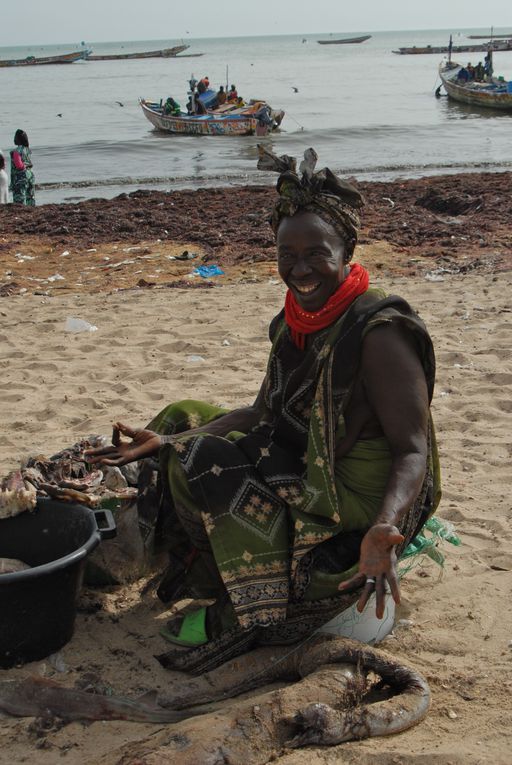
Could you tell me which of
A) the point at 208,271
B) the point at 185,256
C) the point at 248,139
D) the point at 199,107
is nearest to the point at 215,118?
the point at 248,139

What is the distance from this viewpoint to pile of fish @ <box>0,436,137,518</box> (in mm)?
2734

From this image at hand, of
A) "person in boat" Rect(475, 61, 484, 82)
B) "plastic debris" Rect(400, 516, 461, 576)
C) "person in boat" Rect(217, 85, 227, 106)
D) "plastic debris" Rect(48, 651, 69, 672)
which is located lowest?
"plastic debris" Rect(48, 651, 69, 672)

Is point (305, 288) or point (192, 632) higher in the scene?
point (305, 288)

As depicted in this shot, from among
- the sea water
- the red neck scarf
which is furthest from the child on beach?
the red neck scarf

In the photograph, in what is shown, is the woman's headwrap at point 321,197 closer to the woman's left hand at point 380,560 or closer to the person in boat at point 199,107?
the woman's left hand at point 380,560

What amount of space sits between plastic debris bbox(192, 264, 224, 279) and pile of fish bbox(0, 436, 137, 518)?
4448mm

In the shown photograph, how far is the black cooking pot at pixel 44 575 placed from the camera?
2.38 m

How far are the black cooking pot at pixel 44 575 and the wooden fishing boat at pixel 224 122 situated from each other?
910 inches

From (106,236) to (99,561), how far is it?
283 inches

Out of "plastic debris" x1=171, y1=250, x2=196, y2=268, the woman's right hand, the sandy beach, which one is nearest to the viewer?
the sandy beach

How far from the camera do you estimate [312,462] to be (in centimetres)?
240

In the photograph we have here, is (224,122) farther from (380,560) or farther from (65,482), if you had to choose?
(380,560)

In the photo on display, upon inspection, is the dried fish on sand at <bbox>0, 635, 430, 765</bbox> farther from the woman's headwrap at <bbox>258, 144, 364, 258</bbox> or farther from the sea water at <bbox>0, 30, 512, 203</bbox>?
the sea water at <bbox>0, 30, 512, 203</bbox>

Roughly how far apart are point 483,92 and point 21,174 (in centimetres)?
2312
